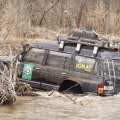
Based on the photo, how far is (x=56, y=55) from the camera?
1443 cm

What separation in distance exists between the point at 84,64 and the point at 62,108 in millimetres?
1730

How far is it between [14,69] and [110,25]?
17.8 meters

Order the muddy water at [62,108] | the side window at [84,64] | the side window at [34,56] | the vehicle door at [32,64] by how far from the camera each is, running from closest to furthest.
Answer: the muddy water at [62,108], the side window at [84,64], the vehicle door at [32,64], the side window at [34,56]

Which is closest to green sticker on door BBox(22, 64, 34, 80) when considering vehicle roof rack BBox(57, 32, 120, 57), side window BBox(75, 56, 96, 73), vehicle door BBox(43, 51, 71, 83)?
vehicle door BBox(43, 51, 71, 83)

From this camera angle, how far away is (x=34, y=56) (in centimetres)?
1461

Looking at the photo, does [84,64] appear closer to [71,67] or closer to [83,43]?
[71,67]

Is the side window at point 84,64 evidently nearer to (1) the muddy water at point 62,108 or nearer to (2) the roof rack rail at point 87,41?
(2) the roof rack rail at point 87,41

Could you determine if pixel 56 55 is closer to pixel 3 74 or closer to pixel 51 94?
pixel 51 94

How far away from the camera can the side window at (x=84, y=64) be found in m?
13.9

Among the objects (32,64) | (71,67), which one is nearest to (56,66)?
(71,67)

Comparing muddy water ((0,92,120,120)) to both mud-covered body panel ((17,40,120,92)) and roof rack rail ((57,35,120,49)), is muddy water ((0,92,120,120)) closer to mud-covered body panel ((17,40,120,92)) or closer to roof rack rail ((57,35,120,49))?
mud-covered body panel ((17,40,120,92))

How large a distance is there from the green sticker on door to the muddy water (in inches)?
26.7

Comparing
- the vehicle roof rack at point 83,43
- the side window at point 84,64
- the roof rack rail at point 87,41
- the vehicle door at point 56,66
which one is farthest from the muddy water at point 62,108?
the roof rack rail at point 87,41

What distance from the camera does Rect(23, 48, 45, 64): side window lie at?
573 inches
